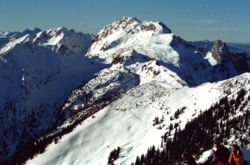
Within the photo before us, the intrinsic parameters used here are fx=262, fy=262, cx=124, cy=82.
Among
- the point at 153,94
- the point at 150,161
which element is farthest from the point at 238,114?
the point at 153,94

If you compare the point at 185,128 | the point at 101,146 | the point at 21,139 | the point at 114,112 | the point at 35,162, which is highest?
the point at 185,128

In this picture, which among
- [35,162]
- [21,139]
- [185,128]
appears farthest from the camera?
[21,139]

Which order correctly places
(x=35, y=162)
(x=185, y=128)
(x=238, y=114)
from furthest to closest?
(x=35, y=162), (x=185, y=128), (x=238, y=114)

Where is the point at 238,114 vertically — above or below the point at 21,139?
above

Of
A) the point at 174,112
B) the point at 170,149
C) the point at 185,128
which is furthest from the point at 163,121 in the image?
the point at 170,149

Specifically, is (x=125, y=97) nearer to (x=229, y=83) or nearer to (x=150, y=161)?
(x=229, y=83)

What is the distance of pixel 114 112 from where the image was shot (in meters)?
104

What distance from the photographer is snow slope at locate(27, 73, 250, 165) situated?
260 feet

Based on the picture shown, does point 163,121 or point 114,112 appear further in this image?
point 114,112

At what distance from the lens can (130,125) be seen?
3669 inches

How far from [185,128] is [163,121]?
18.1 m

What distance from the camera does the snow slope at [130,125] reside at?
79375mm

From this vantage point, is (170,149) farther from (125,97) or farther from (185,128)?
(125,97)

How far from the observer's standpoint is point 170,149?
6244 centimetres
